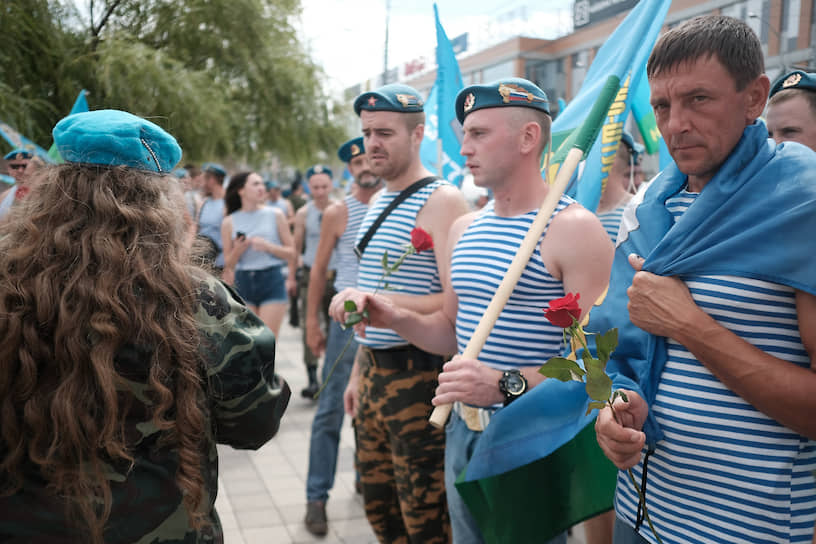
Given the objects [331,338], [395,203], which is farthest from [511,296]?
[331,338]

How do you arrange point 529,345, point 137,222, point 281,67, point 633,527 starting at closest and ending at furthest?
point 137,222 → point 633,527 → point 529,345 → point 281,67

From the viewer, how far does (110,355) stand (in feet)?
4.30

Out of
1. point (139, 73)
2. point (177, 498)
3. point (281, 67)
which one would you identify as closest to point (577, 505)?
point (177, 498)

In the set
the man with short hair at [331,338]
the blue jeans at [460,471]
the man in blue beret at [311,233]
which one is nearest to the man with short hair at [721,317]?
the blue jeans at [460,471]

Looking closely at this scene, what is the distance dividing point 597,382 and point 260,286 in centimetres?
513

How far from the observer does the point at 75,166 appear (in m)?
1.43

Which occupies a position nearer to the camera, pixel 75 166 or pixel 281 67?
pixel 75 166

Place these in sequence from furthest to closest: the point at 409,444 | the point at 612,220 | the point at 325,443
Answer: the point at 325,443, the point at 612,220, the point at 409,444

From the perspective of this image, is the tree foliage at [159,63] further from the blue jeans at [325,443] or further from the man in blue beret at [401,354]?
the blue jeans at [325,443]

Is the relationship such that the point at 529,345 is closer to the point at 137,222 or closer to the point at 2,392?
the point at 137,222

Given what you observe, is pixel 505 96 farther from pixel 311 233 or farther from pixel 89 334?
pixel 311 233

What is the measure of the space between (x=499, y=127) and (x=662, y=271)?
1022 millimetres

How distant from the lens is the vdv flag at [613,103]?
247 cm

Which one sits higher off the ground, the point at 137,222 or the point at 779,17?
the point at 779,17
